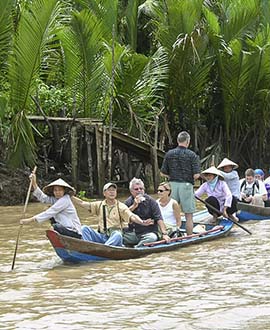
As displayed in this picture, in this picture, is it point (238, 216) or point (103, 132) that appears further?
point (103, 132)

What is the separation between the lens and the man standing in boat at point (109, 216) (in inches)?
371

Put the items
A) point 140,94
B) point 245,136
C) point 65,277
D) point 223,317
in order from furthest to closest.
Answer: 1. point 245,136
2. point 140,94
3. point 65,277
4. point 223,317

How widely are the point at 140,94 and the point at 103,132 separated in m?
1.95

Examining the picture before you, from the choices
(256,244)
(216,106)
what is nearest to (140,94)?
(216,106)

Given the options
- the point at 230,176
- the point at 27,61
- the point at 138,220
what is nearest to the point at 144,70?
the point at 27,61

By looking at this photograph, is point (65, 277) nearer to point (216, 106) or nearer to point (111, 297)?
point (111, 297)

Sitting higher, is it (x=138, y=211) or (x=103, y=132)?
(x=103, y=132)

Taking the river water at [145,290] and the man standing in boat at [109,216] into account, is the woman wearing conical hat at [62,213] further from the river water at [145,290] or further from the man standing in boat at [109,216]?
the river water at [145,290]

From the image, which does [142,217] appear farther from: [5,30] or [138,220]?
[5,30]

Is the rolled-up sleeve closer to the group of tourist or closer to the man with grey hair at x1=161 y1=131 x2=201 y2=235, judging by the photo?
the group of tourist

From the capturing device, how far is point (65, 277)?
824 centimetres

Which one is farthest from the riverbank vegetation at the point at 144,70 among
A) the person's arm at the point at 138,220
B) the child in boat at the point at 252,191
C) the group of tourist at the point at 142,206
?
the person's arm at the point at 138,220

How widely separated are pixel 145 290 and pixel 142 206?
245 cm

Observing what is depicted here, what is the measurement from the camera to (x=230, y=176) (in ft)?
42.4
